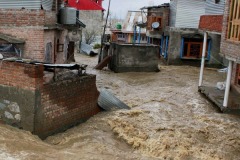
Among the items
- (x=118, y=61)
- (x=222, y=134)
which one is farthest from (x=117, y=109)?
(x=118, y=61)

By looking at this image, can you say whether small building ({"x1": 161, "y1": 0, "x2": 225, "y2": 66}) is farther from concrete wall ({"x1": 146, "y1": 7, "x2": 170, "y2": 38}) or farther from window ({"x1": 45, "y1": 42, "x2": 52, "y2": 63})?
window ({"x1": 45, "y1": 42, "x2": 52, "y2": 63})

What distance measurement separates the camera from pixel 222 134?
35.6 feet

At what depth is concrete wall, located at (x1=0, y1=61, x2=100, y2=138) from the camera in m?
8.84

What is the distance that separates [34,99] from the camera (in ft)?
28.9

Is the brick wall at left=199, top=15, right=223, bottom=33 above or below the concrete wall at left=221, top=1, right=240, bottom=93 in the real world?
above

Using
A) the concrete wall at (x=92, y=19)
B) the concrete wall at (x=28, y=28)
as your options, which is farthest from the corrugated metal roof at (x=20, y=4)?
the concrete wall at (x=92, y=19)

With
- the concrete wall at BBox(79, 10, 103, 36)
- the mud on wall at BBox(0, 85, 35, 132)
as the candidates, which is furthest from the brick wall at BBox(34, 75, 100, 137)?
the concrete wall at BBox(79, 10, 103, 36)

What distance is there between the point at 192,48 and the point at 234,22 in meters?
14.4

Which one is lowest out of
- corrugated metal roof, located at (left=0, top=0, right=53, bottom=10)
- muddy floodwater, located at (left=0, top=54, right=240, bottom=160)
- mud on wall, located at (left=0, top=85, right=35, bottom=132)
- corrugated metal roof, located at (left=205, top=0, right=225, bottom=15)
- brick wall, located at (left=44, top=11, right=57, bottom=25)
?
muddy floodwater, located at (left=0, top=54, right=240, bottom=160)

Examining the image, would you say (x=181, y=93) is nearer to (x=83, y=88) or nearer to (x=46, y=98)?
(x=83, y=88)

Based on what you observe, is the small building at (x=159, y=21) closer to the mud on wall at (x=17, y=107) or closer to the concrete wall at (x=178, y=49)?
the concrete wall at (x=178, y=49)

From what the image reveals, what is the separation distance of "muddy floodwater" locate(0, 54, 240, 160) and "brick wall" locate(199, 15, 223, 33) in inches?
124

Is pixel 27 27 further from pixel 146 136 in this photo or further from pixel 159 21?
pixel 159 21

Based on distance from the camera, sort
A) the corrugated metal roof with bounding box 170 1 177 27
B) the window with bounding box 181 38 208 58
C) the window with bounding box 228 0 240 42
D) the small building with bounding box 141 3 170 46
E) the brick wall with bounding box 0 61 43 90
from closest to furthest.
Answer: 1. the brick wall with bounding box 0 61 43 90
2. the window with bounding box 228 0 240 42
3. the window with bounding box 181 38 208 58
4. the corrugated metal roof with bounding box 170 1 177 27
5. the small building with bounding box 141 3 170 46
